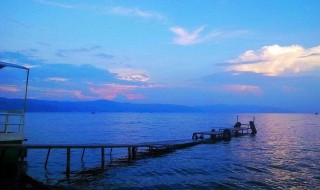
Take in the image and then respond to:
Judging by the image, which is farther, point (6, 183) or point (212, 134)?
point (212, 134)

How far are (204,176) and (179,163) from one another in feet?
20.3

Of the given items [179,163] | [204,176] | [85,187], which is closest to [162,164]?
[179,163]

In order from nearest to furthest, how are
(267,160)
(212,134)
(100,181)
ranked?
1. (100,181)
2. (267,160)
3. (212,134)

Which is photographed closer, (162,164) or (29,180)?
(29,180)

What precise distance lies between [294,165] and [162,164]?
12.6m

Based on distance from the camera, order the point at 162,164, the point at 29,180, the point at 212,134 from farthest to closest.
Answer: the point at 212,134, the point at 162,164, the point at 29,180

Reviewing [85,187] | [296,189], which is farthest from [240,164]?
[85,187]

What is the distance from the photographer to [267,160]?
33.7 metres

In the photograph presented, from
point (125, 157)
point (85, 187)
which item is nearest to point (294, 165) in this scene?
point (125, 157)

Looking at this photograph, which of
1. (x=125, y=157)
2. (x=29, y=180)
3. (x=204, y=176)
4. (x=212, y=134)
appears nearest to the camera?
(x=29, y=180)

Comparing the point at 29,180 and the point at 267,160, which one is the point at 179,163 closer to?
the point at 267,160

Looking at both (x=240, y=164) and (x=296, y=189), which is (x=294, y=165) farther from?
(x=296, y=189)

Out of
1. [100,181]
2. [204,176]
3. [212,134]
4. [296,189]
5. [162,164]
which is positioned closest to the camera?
[296,189]

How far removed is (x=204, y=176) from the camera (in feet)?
81.3
